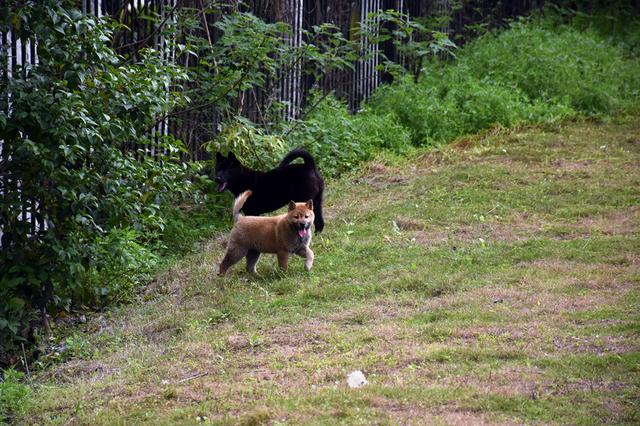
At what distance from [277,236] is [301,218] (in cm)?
29

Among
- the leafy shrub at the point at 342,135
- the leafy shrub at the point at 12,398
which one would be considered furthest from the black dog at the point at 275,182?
the leafy shrub at the point at 12,398

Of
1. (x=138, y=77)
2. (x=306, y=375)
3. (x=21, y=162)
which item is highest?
(x=138, y=77)

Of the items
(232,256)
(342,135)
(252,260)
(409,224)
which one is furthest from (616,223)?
(342,135)

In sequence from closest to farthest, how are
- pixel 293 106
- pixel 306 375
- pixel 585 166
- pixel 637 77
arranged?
pixel 306 375 < pixel 585 166 < pixel 293 106 < pixel 637 77

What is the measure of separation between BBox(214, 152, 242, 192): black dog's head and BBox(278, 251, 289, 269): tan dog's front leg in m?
1.96

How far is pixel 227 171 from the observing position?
10.2 meters

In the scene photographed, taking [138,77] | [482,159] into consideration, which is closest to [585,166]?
[482,159]

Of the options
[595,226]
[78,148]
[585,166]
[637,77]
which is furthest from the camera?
[637,77]

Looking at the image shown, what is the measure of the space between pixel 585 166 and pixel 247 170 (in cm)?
464

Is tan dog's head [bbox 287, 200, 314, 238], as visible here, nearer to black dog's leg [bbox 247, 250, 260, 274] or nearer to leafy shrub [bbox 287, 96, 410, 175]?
black dog's leg [bbox 247, 250, 260, 274]

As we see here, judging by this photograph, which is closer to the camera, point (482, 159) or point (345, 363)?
point (345, 363)

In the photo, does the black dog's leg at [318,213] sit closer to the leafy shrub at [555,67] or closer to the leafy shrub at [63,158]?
the leafy shrub at [63,158]

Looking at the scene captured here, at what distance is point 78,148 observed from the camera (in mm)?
6980

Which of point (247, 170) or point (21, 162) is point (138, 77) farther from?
point (247, 170)
